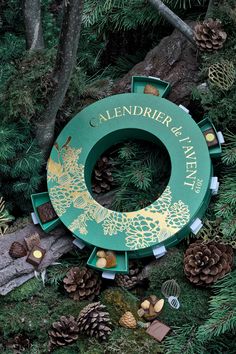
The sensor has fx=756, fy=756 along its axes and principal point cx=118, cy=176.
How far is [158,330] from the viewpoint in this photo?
80.9 inches

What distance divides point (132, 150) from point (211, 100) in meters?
0.28

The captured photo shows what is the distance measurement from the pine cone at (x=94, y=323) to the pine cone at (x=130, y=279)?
137 mm

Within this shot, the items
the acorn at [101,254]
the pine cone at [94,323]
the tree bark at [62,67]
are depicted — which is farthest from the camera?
the acorn at [101,254]

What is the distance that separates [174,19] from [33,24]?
0.43 m

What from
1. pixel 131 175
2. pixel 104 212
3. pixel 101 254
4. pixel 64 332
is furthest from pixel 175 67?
pixel 64 332

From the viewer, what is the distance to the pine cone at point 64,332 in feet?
6.75

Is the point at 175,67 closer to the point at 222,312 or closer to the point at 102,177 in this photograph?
the point at 102,177

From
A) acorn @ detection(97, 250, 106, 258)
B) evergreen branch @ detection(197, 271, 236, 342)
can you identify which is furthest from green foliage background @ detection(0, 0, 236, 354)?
acorn @ detection(97, 250, 106, 258)

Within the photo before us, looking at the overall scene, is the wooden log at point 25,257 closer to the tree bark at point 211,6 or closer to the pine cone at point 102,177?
the pine cone at point 102,177

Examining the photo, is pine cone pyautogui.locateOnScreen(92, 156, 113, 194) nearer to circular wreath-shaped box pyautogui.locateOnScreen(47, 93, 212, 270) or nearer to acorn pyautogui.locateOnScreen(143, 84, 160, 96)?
circular wreath-shaped box pyautogui.locateOnScreen(47, 93, 212, 270)

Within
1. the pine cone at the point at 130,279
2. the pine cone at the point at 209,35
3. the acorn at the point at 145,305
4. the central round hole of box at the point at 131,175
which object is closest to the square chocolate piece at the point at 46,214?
the central round hole of box at the point at 131,175

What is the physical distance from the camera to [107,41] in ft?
8.64

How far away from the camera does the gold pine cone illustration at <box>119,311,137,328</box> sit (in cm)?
206

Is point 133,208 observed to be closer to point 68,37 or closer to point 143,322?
point 143,322
